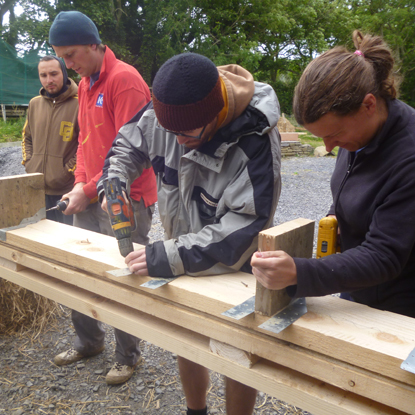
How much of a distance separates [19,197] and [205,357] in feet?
4.98

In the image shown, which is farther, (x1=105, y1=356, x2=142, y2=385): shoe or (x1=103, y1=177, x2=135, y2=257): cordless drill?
(x1=105, y1=356, x2=142, y2=385): shoe

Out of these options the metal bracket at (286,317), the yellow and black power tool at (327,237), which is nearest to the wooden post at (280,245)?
the metal bracket at (286,317)

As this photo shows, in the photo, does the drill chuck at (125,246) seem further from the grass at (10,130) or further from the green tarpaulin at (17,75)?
the green tarpaulin at (17,75)

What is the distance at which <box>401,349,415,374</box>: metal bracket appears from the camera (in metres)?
0.99

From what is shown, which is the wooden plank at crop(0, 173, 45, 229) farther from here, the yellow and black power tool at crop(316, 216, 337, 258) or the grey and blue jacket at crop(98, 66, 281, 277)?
the yellow and black power tool at crop(316, 216, 337, 258)

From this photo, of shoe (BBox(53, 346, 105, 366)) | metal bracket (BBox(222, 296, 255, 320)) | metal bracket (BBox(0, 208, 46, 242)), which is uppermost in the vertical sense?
metal bracket (BBox(222, 296, 255, 320))

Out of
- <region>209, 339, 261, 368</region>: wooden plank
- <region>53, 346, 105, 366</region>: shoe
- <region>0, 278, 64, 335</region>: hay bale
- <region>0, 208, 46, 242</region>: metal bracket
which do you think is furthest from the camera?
<region>0, 278, 64, 335</region>: hay bale

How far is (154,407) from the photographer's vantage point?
2570mm

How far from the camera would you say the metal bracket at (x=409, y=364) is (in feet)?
3.24

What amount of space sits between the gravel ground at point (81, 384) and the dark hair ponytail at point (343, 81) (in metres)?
2.04

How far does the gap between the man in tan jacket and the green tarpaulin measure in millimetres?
8768

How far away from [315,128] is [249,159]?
12.0 inches

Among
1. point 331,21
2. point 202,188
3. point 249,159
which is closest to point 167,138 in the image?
point 202,188

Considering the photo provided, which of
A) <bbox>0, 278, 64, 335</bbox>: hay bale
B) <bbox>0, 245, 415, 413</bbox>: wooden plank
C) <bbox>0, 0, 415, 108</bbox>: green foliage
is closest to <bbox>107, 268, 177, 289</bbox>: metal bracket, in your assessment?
<bbox>0, 245, 415, 413</bbox>: wooden plank
